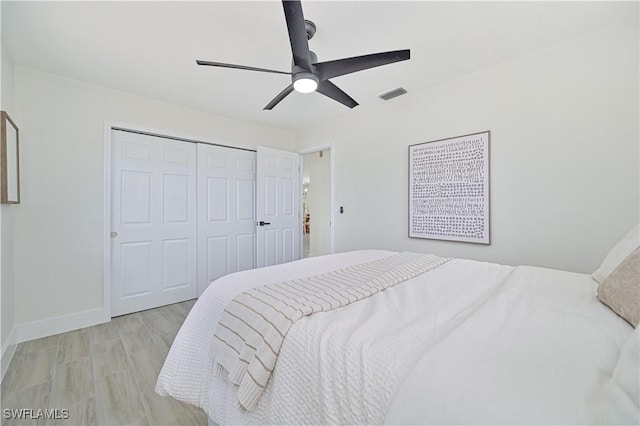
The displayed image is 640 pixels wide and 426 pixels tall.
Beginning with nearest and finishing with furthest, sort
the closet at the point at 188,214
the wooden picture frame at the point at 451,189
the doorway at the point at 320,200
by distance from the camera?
the wooden picture frame at the point at 451,189, the closet at the point at 188,214, the doorway at the point at 320,200

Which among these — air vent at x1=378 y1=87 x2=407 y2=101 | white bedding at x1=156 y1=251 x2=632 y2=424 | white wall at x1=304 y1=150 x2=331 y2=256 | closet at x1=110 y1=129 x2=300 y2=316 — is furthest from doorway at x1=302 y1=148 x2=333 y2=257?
white bedding at x1=156 y1=251 x2=632 y2=424

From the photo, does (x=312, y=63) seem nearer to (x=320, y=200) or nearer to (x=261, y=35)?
(x=261, y=35)

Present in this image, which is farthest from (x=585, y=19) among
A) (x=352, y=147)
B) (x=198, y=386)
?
(x=198, y=386)

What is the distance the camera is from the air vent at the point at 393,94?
2878mm

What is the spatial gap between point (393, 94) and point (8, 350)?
4.07 meters

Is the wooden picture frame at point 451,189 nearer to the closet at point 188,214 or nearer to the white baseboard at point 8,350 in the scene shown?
the closet at point 188,214

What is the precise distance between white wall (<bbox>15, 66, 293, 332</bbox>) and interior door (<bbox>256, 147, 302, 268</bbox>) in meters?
1.69

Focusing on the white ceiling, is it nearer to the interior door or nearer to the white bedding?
the interior door

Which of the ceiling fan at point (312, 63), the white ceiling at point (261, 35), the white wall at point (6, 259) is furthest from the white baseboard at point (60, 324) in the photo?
the ceiling fan at point (312, 63)

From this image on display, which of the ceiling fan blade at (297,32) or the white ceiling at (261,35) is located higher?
the white ceiling at (261,35)

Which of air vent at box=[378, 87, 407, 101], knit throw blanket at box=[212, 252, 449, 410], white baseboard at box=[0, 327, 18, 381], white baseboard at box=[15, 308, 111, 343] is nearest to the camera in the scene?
knit throw blanket at box=[212, 252, 449, 410]

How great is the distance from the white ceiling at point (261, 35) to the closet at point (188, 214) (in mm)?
881

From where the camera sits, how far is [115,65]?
7.86ft

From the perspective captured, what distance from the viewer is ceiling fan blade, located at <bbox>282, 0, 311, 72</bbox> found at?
1239mm
